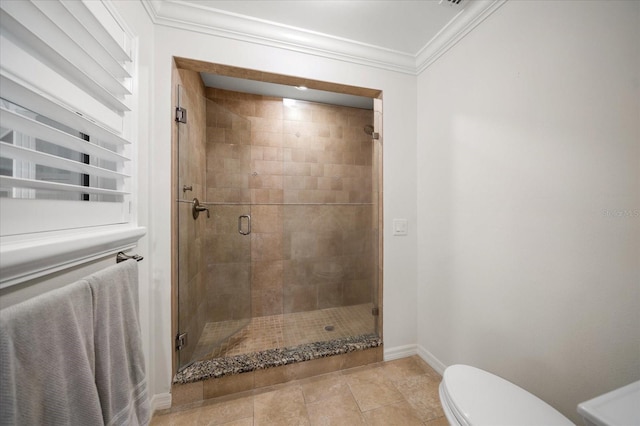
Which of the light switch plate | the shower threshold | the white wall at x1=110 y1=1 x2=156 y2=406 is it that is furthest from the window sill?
the light switch plate

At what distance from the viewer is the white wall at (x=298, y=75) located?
131 cm

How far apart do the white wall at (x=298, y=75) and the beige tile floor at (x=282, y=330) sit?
0.79 feet

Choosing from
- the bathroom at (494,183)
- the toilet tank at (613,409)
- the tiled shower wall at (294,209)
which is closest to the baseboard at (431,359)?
the bathroom at (494,183)

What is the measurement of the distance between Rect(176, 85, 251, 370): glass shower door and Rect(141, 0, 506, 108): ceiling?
0.45 meters

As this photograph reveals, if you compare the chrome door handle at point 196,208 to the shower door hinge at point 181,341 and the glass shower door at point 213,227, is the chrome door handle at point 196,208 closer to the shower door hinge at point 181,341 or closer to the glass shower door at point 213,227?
the glass shower door at point 213,227

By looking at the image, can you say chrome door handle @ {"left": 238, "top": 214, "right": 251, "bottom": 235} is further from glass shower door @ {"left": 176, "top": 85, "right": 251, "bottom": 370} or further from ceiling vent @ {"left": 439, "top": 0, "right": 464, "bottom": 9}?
ceiling vent @ {"left": 439, "top": 0, "right": 464, "bottom": 9}

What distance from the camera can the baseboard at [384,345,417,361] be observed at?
1.74 m

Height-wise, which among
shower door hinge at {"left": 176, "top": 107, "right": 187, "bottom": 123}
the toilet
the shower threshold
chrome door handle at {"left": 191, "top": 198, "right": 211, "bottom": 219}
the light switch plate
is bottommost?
the shower threshold

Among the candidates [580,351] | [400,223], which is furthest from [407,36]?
[580,351]

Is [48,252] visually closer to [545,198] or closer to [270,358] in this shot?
[270,358]

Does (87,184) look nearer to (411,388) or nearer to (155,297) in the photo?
(155,297)

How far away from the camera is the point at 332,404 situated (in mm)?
1343

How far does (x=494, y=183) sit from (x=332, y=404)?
1.58 meters

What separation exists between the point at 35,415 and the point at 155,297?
2.84 ft
